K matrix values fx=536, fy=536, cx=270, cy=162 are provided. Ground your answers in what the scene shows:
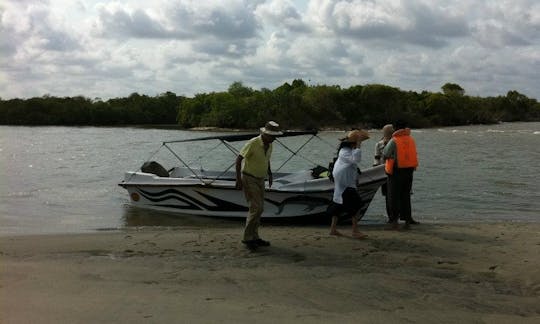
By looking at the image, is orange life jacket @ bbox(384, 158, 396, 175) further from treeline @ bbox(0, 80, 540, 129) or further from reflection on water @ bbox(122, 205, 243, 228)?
treeline @ bbox(0, 80, 540, 129)

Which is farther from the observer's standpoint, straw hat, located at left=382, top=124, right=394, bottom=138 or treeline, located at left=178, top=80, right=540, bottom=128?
treeline, located at left=178, top=80, right=540, bottom=128

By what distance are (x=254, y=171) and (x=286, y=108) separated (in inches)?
4053

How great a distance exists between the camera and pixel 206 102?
12162cm

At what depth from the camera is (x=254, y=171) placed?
26.6ft

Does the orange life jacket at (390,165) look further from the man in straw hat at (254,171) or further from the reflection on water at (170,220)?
the reflection on water at (170,220)

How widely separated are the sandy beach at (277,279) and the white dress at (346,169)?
91cm

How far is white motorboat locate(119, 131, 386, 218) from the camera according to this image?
1156cm

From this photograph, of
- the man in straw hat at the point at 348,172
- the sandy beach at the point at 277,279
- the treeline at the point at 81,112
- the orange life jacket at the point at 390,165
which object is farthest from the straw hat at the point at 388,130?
the treeline at the point at 81,112

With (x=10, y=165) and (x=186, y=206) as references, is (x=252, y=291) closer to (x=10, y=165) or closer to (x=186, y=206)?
(x=186, y=206)

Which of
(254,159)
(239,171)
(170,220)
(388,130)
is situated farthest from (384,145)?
(170,220)

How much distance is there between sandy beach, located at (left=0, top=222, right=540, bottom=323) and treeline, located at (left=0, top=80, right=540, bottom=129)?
86.6m

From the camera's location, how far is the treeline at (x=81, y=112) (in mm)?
129875

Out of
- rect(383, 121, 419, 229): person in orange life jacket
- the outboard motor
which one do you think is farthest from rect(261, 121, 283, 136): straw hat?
the outboard motor

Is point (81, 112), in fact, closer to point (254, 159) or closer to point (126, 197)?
point (126, 197)
